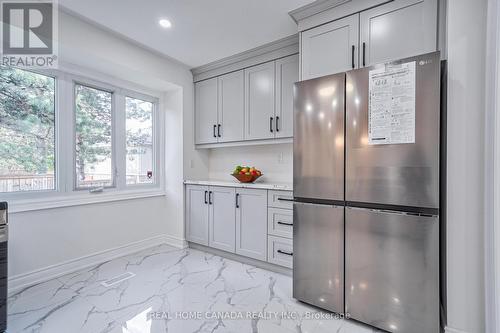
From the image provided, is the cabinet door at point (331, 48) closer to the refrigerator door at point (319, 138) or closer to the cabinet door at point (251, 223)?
the refrigerator door at point (319, 138)

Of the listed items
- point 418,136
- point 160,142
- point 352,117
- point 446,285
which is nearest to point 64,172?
point 160,142

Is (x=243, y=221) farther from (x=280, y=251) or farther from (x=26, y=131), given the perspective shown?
(x=26, y=131)

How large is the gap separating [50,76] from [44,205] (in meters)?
1.36

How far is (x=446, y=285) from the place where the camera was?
150 cm

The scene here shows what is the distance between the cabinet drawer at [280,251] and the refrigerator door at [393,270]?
781 mm

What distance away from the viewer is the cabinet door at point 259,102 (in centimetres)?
289

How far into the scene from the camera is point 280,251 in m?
2.51

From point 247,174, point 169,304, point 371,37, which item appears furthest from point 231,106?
point 169,304

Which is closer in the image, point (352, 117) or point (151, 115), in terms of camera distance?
point (352, 117)

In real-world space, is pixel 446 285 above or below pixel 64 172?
below

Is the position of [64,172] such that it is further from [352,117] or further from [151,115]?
[352,117]

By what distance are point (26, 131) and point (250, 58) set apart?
2551mm

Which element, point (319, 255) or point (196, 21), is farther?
point (196, 21)

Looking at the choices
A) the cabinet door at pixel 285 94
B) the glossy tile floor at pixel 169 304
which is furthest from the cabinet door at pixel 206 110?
the glossy tile floor at pixel 169 304
